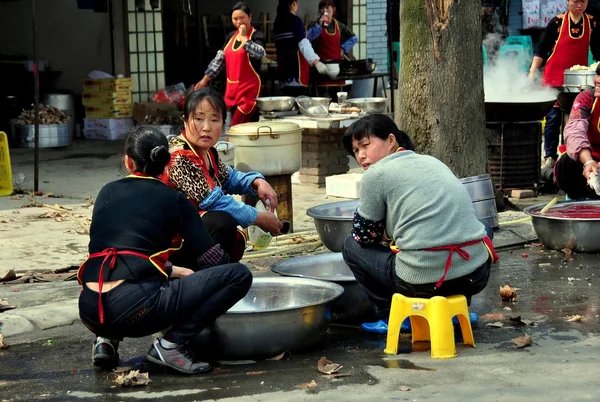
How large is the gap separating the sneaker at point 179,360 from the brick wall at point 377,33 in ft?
47.2

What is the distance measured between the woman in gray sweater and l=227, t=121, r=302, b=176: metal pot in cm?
291

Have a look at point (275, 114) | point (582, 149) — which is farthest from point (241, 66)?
point (582, 149)

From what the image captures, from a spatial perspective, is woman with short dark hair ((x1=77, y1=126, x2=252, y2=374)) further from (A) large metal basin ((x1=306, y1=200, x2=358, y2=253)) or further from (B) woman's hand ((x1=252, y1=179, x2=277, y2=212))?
(A) large metal basin ((x1=306, y1=200, x2=358, y2=253))

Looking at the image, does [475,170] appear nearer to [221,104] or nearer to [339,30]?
[221,104]

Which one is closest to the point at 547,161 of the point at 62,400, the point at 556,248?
the point at 556,248

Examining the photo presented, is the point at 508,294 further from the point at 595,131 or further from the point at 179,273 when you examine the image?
the point at 595,131

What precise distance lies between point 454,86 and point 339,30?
7.96 metres

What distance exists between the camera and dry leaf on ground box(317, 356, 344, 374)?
5.17 metres

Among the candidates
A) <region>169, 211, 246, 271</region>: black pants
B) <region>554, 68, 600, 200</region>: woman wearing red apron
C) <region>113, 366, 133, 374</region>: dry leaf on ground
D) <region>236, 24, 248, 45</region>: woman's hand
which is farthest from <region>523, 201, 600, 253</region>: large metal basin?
<region>236, 24, 248, 45</region>: woman's hand

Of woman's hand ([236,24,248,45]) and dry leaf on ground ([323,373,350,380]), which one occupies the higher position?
woman's hand ([236,24,248,45])

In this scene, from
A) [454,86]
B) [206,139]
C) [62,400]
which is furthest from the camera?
[454,86]

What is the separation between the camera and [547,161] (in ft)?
40.9

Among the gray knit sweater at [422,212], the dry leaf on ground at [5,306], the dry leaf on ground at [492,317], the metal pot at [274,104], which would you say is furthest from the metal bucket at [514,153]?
the dry leaf on ground at [5,306]

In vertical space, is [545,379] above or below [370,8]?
below
